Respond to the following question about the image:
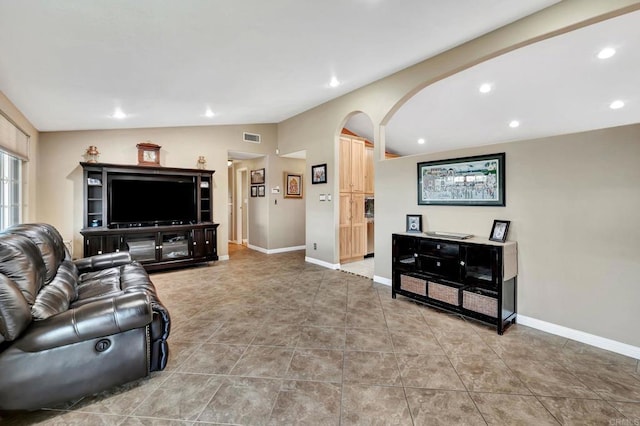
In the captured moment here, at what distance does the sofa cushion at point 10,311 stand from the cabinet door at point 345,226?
14.3 feet

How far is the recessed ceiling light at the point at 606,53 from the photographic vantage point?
341cm

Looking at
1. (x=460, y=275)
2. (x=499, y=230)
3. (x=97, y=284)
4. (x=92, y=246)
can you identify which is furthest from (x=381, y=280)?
(x=92, y=246)

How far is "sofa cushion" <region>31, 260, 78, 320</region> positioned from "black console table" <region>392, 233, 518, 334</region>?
10.6ft

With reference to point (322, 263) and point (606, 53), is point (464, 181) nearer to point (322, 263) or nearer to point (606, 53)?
point (606, 53)

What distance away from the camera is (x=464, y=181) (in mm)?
Answer: 3262

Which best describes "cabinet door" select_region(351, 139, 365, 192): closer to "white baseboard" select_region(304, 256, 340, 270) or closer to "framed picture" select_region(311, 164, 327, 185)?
"framed picture" select_region(311, 164, 327, 185)

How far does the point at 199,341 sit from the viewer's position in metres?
2.53

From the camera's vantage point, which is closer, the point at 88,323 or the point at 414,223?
the point at 88,323

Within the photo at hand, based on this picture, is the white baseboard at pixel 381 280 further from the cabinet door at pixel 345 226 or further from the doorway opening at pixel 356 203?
the cabinet door at pixel 345 226

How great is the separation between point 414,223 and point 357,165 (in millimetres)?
2301

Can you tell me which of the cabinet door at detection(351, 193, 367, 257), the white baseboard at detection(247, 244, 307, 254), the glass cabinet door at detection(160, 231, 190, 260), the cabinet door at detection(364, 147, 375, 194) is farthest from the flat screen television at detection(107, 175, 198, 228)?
the cabinet door at detection(364, 147, 375, 194)

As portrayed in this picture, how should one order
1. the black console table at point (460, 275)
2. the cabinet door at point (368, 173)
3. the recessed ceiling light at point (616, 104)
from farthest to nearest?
the cabinet door at point (368, 173) < the recessed ceiling light at point (616, 104) < the black console table at point (460, 275)

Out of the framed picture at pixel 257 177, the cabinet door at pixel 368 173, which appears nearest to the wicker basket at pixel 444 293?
the cabinet door at pixel 368 173

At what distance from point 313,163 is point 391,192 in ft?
6.51
